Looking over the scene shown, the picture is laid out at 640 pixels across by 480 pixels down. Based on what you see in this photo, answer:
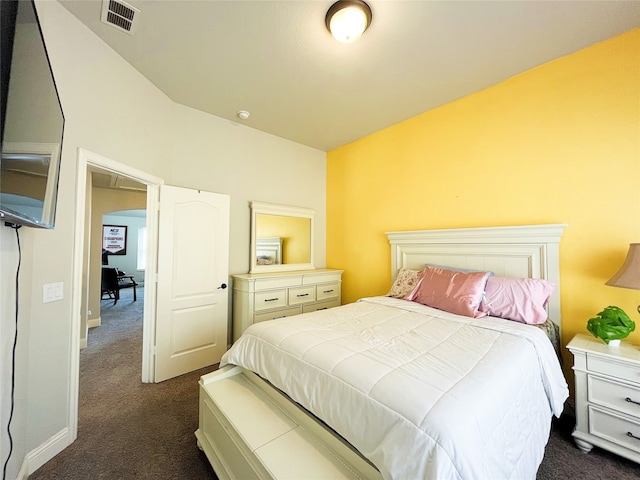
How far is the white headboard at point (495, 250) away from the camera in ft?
6.97

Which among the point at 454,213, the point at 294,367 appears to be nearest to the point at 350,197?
the point at 454,213

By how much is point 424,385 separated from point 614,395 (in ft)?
4.98

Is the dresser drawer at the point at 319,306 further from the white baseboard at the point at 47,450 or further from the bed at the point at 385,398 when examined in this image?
the white baseboard at the point at 47,450

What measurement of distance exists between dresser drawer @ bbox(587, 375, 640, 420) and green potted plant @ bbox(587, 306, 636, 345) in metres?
0.28

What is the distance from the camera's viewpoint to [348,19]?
66.5 inches

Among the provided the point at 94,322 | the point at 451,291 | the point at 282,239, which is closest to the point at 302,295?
the point at 282,239

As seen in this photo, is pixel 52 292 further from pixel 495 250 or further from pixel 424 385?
pixel 495 250

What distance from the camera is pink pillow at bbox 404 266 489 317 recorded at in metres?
2.07

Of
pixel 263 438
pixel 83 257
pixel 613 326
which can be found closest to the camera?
pixel 263 438

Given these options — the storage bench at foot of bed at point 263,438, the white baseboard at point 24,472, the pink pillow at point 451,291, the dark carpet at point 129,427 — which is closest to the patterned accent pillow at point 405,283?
the pink pillow at point 451,291

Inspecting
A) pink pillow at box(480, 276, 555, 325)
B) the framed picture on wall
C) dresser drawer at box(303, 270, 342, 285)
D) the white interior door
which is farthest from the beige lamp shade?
the framed picture on wall

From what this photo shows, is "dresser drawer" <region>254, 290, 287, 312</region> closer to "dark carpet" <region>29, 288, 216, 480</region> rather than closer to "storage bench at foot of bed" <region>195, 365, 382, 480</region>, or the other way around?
"dark carpet" <region>29, 288, 216, 480</region>

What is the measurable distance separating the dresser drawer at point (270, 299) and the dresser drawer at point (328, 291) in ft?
1.80

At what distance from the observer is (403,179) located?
3.25m
